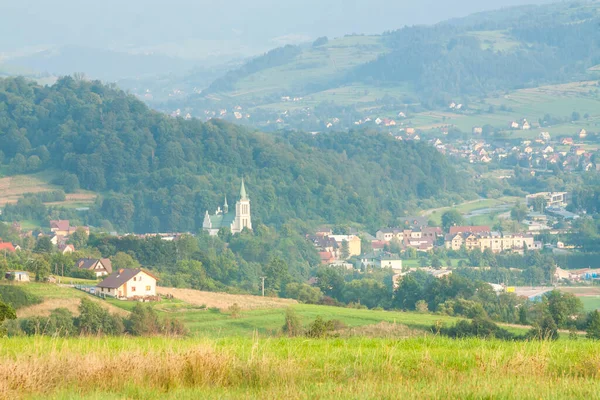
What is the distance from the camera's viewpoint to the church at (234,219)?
78938mm

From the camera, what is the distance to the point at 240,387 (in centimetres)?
808

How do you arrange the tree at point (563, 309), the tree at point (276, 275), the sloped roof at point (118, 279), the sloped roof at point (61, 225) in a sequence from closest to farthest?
the tree at point (563, 309) < the sloped roof at point (118, 279) < the tree at point (276, 275) < the sloped roof at point (61, 225)

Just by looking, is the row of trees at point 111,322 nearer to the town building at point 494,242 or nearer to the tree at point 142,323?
the tree at point 142,323

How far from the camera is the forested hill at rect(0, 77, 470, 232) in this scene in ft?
276

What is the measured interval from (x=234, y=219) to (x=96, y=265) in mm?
38165

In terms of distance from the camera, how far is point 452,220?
267ft

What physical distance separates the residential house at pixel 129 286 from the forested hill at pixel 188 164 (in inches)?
1761

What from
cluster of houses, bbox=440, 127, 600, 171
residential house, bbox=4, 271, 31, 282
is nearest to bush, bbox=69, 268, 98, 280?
residential house, bbox=4, 271, 31, 282

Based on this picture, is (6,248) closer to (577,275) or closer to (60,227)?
(60,227)

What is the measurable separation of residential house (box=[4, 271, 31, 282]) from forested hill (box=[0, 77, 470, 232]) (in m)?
45.4

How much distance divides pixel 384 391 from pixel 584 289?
1871 inches

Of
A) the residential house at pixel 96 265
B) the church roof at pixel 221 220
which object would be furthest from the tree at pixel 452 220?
the residential house at pixel 96 265

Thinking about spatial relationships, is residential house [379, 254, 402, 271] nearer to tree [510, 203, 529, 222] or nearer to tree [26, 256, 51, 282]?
tree [510, 203, 529, 222]

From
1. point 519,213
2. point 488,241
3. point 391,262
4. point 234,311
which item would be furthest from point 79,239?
point 519,213
